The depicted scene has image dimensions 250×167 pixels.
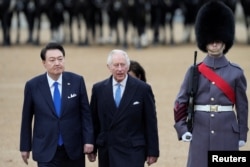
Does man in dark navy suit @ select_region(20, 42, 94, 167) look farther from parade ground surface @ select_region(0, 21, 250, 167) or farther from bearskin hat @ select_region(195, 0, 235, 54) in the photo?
parade ground surface @ select_region(0, 21, 250, 167)

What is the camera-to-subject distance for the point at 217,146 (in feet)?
25.0

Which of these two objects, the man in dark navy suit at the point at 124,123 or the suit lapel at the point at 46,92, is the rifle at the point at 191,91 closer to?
the man in dark navy suit at the point at 124,123

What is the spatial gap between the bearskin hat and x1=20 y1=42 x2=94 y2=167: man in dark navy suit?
3.43 ft

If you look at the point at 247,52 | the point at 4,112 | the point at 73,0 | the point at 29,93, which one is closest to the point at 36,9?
the point at 73,0

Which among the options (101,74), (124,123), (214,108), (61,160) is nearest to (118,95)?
(124,123)

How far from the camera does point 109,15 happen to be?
2569 cm

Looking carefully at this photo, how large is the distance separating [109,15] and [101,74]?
6.55m

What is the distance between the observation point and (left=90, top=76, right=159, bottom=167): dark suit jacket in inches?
313

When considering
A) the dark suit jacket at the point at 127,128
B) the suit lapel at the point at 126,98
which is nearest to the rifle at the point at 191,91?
the dark suit jacket at the point at 127,128

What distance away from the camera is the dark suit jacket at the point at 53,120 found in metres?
7.87

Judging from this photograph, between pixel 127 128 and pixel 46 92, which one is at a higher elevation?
pixel 46 92

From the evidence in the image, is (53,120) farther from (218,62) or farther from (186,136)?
(218,62)

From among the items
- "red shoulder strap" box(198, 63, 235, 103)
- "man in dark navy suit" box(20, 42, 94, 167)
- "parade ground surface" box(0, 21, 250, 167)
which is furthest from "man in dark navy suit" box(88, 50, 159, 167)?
"parade ground surface" box(0, 21, 250, 167)

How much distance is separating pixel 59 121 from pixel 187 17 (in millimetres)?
17997
